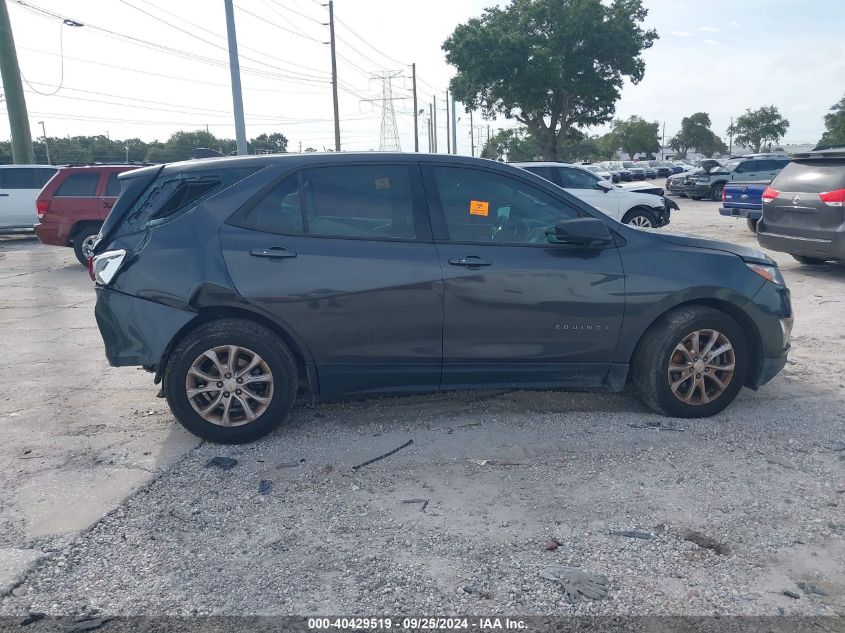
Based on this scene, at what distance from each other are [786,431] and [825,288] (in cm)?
583

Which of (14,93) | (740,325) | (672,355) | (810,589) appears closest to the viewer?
(810,589)

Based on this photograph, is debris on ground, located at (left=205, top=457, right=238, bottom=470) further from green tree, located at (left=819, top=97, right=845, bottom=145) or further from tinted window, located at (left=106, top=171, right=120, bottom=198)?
green tree, located at (left=819, top=97, right=845, bottom=145)

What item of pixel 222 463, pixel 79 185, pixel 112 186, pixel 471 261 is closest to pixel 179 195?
pixel 222 463

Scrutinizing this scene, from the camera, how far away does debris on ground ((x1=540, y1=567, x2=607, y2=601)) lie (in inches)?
117

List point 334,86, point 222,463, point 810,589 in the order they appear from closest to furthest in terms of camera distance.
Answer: point 810,589
point 222,463
point 334,86

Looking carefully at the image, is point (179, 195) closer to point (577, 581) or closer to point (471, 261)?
point (471, 261)

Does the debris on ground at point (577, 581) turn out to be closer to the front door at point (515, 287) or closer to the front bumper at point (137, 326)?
the front door at point (515, 287)

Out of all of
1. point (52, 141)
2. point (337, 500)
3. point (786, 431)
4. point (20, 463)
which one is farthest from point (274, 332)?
point (52, 141)

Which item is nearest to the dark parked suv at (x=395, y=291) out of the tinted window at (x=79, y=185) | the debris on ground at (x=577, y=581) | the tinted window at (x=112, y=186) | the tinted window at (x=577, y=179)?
the debris on ground at (x=577, y=581)

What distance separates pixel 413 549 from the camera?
3.33 metres

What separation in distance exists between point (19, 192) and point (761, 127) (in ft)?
287

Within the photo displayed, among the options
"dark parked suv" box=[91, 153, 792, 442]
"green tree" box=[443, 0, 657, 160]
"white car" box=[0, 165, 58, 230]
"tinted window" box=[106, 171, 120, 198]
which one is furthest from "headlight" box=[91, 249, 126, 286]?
"green tree" box=[443, 0, 657, 160]

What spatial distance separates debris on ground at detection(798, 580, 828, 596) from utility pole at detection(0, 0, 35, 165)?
25.8 meters

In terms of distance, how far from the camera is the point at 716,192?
2770 cm
